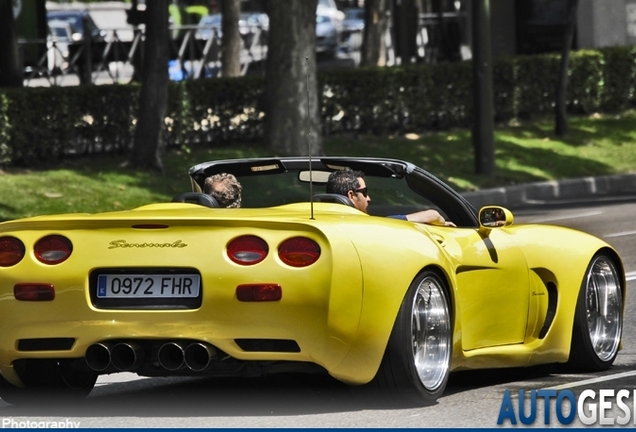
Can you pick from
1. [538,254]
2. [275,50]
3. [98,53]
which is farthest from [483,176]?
[538,254]

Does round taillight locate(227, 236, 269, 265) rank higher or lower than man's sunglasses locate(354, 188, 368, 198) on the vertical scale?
lower

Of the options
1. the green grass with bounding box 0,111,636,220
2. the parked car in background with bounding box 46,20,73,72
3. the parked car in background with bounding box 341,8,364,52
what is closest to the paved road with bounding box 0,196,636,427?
the green grass with bounding box 0,111,636,220

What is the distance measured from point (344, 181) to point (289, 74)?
46.4ft

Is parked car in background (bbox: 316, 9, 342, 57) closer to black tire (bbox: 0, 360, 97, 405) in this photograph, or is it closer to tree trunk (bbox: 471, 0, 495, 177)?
tree trunk (bbox: 471, 0, 495, 177)

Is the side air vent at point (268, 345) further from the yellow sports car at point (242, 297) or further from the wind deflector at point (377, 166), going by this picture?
the wind deflector at point (377, 166)

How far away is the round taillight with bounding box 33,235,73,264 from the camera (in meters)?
6.32

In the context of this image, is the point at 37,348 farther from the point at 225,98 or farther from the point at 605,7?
the point at 605,7

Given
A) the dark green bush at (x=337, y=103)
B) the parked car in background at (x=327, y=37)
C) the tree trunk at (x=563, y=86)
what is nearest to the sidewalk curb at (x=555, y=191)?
the tree trunk at (x=563, y=86)

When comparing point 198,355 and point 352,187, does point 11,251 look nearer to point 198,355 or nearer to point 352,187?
point 198,355

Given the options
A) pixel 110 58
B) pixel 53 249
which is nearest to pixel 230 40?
pixel 110 58

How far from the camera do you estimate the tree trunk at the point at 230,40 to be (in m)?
28.6

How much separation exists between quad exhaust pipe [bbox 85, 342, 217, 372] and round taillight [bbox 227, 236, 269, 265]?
382mm

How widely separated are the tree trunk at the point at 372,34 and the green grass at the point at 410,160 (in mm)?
5816

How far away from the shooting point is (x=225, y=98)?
72.0ft
